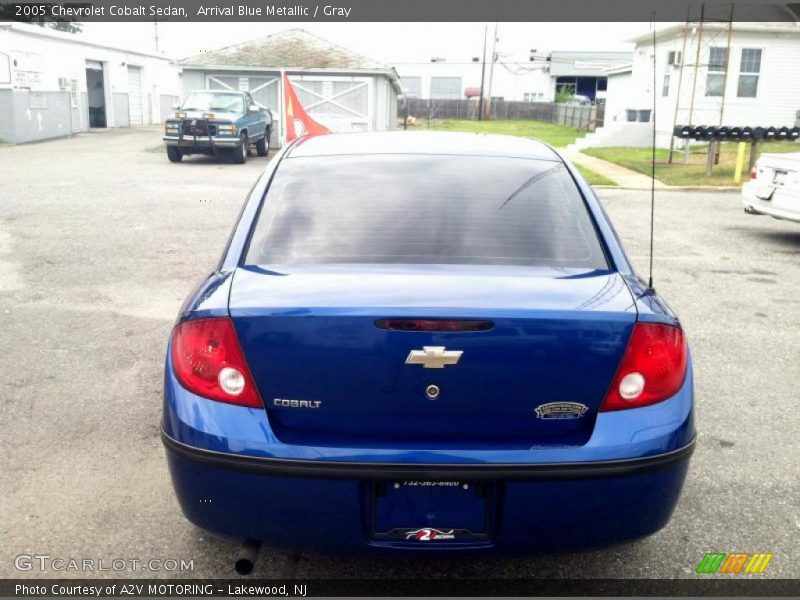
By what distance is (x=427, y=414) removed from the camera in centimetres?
246

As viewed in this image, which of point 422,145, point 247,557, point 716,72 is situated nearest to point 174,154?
point 716,72

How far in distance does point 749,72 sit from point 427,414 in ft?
82.5

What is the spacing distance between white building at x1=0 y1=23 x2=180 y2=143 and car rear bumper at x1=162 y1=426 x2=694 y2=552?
26817 millimetres

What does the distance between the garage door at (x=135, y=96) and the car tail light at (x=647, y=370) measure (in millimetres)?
40284

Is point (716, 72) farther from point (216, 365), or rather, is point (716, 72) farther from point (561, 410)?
point (216, 365)

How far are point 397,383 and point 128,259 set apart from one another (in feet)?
22.1

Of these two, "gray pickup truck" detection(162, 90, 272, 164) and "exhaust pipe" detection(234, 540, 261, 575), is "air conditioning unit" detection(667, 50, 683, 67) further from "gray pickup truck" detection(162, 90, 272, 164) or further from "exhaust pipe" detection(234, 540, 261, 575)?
"exhaust pipe" detection(234, 540, 261, 575)

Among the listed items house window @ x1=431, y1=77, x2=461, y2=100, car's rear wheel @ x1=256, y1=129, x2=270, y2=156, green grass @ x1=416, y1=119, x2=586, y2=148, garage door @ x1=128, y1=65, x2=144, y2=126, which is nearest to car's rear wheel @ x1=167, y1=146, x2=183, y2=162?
car's rear wheel @ x1=256, y1=129, x2=270, y2=156

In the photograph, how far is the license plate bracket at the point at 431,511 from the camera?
8.02 feet

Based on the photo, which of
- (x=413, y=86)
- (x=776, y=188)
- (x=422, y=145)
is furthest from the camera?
(x=413, y=86)

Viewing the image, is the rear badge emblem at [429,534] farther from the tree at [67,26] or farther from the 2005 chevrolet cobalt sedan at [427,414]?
the tree at [67,26]

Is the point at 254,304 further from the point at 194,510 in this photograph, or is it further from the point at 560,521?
the point at 560,521

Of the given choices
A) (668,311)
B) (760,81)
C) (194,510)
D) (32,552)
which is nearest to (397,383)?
(194,510)

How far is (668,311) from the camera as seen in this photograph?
273 centimetres
